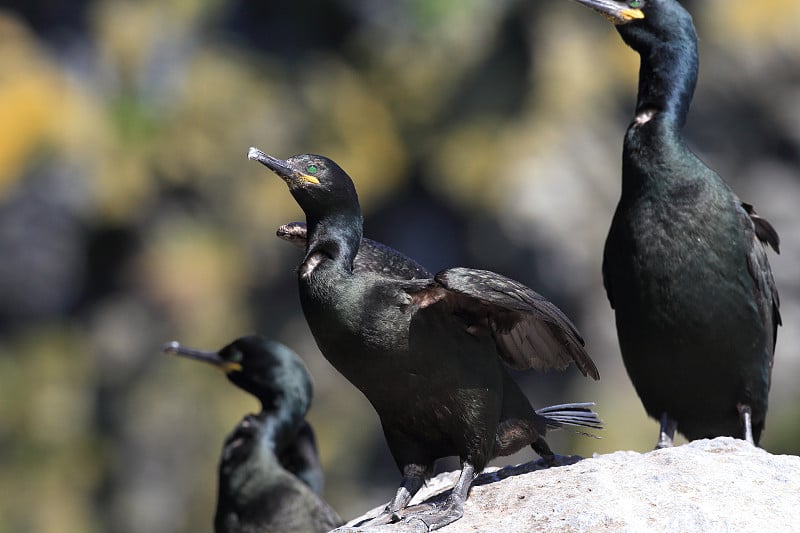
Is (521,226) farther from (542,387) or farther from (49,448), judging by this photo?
(49,448)

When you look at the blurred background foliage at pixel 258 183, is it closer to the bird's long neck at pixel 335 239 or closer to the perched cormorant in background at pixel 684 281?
the perched cormorant in background at pixel 684 281

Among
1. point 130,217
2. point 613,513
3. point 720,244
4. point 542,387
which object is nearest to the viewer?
point 613,513

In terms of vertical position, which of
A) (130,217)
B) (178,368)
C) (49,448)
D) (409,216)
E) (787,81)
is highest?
(787,81)

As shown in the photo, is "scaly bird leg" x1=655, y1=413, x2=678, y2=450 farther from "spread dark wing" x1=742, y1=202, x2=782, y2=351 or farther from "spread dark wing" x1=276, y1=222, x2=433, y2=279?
"spread dark wing" x1=276, y1=222, x2=433, y2=279

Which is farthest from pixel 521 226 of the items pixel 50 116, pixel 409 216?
pixel 50 116

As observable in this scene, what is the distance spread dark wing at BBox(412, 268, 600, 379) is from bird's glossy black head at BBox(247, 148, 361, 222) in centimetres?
54

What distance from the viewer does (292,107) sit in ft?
52.3

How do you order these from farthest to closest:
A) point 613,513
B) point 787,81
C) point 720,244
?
point 787,81 < point 720,244 < point 613,513

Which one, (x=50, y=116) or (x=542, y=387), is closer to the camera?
(x=542, y=387)

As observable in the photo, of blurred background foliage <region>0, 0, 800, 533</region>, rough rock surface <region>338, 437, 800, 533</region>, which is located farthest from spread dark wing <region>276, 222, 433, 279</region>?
blurred background foliage <region>0, 0, 800, 533</region>

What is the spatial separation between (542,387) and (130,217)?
557 centimetres

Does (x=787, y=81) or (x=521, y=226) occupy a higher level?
(x=787, y=81)

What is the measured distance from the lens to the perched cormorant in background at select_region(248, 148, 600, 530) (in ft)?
16.2

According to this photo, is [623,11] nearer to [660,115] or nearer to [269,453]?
[660,115]
